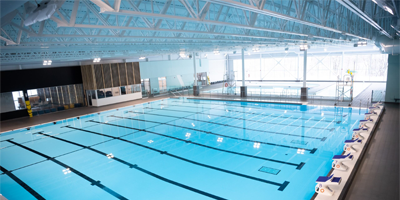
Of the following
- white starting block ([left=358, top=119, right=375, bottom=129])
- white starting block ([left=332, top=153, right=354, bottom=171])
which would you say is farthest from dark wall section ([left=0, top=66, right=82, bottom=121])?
white starting block ([left=358, top=119, right=375, bottom=129])

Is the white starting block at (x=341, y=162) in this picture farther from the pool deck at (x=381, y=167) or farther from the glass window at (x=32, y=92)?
the glass window at (x=32, y=92)

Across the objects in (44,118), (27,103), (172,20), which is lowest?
(44,118)

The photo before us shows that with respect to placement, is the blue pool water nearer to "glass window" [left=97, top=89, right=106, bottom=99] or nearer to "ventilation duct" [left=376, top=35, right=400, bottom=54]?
"ventilation duct" [left=376, top=35, right=400, bottom=54]

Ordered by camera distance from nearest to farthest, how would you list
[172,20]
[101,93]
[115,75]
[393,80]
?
[172,20]
[393,80]
[101,93]
[115,75]

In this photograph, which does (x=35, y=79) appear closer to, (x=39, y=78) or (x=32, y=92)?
(x=39, y=78)

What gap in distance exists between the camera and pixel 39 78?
708 inches

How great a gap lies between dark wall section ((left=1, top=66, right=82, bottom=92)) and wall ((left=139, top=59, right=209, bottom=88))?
252 inches

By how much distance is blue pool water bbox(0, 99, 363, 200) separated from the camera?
22.6ft

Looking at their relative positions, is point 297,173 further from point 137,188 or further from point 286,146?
point 137,188

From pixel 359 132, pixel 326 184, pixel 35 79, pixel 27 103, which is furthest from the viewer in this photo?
pixel 35 79

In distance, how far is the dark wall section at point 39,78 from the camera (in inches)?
652

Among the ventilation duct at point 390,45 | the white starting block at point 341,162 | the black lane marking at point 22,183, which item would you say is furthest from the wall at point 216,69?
the white starting block at point 341,162

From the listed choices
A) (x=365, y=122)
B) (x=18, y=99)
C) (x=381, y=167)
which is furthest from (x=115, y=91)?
(x=381, y=167)

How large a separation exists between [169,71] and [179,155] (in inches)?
754
